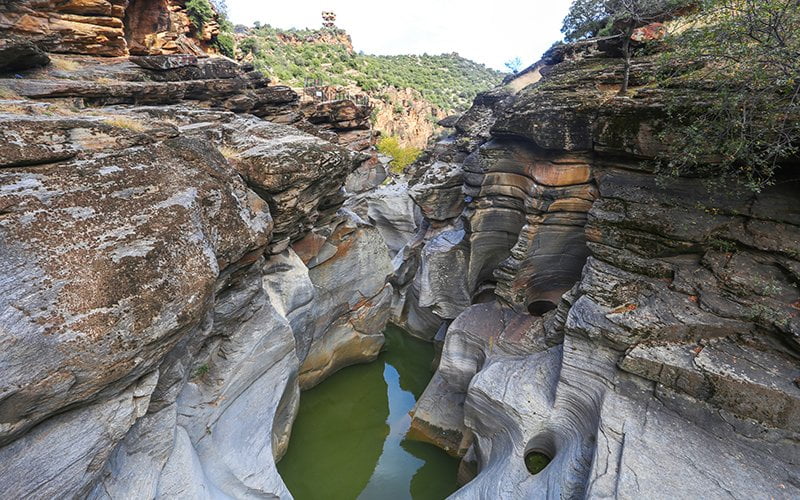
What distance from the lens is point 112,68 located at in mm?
9266

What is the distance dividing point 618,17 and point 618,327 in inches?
284

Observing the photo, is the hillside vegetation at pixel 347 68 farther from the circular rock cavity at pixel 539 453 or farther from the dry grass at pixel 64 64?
the circular rock cavity at pixel 539 453

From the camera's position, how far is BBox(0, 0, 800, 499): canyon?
369cm

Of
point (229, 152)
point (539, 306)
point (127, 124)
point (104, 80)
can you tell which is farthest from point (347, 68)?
point (127, 124)

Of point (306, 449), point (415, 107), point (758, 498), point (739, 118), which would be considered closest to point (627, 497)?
point (758, 498)

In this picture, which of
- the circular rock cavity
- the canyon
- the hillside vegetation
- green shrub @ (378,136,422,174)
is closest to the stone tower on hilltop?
the hillside vegetation

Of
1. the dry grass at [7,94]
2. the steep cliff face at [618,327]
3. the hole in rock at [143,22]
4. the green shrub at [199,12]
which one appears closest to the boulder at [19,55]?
the dry grass at [7,94]

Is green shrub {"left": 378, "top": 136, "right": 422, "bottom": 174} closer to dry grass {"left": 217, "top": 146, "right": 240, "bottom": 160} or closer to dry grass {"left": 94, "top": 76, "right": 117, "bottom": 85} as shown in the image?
dry grass {"left": 94, "top": 76, "right": 117, "bottom": 85}

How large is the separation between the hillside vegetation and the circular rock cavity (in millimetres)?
32962

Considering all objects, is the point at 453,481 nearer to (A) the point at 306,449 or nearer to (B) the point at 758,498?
(A) the point at 306,449

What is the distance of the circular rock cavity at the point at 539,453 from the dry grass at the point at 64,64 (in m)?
12.2

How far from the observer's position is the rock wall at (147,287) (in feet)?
11.1

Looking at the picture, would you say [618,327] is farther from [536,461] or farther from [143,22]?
[143,22]

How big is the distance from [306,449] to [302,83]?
34168 mm
